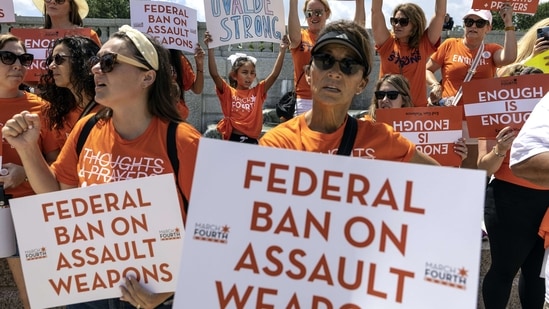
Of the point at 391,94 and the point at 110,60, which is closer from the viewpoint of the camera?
the point at 110,60

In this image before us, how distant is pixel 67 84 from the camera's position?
3273 mm

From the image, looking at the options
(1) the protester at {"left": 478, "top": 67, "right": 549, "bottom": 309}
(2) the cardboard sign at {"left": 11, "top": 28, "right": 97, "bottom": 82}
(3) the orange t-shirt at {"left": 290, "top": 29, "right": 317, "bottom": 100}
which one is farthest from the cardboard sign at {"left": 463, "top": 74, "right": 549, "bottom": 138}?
(2) the cardboard sign at {"left": 11, "top": 28, "right": 97, "bottom": 82}

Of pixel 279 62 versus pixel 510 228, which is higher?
pixel 279 62

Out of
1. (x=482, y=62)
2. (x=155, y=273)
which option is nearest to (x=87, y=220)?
(x=155, y=273)

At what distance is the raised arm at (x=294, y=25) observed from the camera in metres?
5.61

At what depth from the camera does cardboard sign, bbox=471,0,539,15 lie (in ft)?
16.8

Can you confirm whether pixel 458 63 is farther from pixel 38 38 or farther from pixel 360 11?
pixel 38 38

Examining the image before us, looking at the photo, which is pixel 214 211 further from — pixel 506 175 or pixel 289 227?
pixel 506 175

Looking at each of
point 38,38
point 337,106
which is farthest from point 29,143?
point 38,38

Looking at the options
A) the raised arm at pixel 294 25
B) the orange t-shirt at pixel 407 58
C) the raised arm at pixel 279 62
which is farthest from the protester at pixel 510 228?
the raised arm at pixel 279 62

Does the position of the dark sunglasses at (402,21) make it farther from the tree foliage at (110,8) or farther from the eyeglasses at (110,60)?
the tree foliage at (110,8)

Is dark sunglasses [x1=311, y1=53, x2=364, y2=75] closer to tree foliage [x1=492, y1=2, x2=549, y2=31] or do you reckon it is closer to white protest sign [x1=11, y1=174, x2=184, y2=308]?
white protest sign [x1=11, y1=174, x2=184, y2=308]

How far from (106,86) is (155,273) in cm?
81

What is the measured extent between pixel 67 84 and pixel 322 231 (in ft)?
6.96
